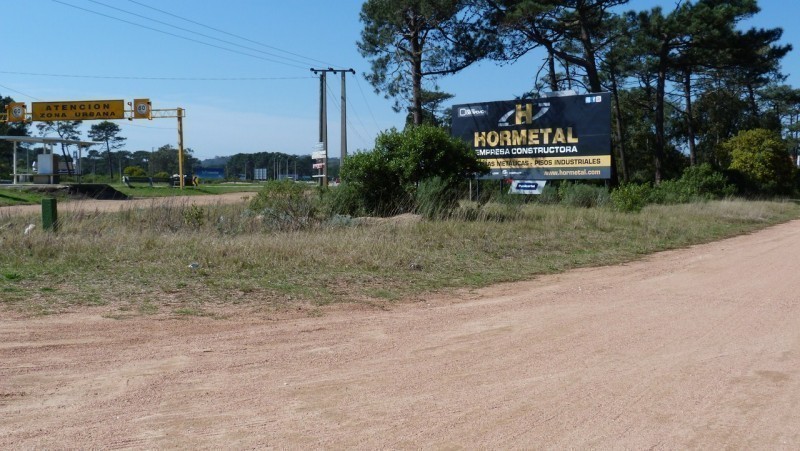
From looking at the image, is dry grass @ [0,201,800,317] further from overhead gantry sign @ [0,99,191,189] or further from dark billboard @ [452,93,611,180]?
overhead gantry sign @ [0,99,191,189]

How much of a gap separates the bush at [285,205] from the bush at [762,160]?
115 ft

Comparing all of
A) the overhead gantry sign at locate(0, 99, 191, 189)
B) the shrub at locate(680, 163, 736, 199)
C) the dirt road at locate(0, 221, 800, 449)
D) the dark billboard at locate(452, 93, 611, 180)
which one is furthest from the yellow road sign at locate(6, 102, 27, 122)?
the dirt road at locate(0, 221, 800, 449)

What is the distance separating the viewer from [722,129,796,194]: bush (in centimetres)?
4747

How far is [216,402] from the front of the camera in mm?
5512

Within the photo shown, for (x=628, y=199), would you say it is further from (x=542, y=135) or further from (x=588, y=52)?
(x=588, y=52)

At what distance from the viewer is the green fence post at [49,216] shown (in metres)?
15.1

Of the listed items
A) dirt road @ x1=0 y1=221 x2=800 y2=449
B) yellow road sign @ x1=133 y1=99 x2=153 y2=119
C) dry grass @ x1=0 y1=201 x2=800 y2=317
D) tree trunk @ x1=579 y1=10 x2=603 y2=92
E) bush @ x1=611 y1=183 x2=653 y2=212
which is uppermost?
tree trunk @ x1=579 y1=10 x2=603 y2=92

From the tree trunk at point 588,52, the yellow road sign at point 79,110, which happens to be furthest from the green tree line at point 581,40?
the yellow road sign at point 79,110

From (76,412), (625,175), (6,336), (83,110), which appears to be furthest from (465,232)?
(625,175)

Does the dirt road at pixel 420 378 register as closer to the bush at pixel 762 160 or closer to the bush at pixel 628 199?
the bush at pixel 628 199

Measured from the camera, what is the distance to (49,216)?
50.0 ft

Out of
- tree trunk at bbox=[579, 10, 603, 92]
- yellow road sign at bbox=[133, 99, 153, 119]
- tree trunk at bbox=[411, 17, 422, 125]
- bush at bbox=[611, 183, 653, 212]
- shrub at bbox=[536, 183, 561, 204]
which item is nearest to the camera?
bush at bbox=[611, 183, 653, 212]

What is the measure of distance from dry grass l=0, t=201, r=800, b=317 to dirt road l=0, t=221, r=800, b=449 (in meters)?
1.06

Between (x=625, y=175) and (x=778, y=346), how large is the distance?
45.5m
